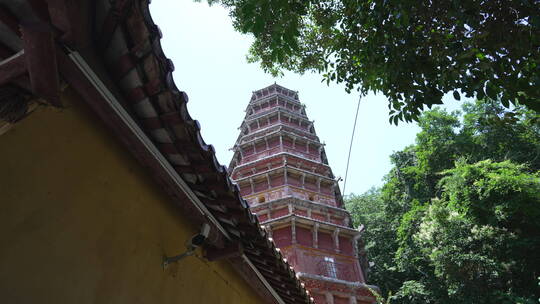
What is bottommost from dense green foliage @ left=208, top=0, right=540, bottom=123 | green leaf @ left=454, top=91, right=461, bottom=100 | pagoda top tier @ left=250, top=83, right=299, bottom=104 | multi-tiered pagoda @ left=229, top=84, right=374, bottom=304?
green leaf @ left=454, top=91, right=461, bottom=100

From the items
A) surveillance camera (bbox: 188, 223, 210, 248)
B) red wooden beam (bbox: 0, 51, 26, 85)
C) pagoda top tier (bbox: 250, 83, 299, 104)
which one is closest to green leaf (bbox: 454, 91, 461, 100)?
surveillance camera (bbox: 188, 223, 210, 248)

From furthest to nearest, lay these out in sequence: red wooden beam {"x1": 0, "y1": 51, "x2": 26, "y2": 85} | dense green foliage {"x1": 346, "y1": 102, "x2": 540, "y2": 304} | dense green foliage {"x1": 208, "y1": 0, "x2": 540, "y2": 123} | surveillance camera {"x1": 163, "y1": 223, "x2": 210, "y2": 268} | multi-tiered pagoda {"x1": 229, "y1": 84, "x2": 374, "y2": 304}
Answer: multi-tiered pagoda {"x1": 229, "y1": 84, "x2": 374, "y2": 304} < dense green foliage {"x1": 346, "y1": 102, "x2": 540, "y2": 304} < dense green foliage {"x1": 208, "y1": 0, "x2": 540, "y2": 123} < surveillance camera {"x1": 163, "y1": 223, "x2": 210, "y2": 268} < red wooden beam {"x1": 0, "y1": 51, "x2": 26, "y2": 85}

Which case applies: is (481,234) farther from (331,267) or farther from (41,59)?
(41,59)

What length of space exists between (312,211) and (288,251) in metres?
3.39

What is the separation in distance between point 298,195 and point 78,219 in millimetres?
19123

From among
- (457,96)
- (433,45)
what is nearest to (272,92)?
(433,45)

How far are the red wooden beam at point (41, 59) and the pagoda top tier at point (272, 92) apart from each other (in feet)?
94.3

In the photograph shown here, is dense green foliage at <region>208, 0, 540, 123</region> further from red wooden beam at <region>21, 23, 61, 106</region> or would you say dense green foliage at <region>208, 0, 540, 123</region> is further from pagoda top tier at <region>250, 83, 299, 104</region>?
pagoda top tier at <region>250, 83, 299, 104</region>

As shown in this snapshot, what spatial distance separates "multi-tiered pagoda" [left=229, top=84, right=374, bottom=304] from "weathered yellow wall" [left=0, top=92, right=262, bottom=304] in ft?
47.0

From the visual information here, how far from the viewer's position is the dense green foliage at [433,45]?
13.1 ft

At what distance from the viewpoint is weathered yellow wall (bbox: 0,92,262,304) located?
1.99 meters

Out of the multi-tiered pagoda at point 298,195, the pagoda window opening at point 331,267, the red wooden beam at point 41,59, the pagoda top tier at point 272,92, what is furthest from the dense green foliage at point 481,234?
the red wooden beam at point 41,59

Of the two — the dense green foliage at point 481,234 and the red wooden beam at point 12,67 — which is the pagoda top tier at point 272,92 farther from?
the red wooden beam at point 12,67

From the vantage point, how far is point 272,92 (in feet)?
101
